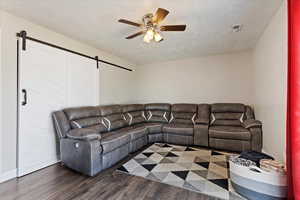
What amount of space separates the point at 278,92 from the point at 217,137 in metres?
1.61

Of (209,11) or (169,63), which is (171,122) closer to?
(169,63)

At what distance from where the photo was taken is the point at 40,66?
263 centimetres

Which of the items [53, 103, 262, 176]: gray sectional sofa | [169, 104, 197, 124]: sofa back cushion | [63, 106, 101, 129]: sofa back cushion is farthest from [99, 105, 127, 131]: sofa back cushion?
[169, 104, 197, 124]: sofa back cushion

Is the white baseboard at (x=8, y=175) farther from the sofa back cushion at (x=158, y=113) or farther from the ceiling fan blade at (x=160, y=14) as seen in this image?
the sofa back cushion at (x=158, y=113)

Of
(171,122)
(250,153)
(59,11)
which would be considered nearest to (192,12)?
(59,11)

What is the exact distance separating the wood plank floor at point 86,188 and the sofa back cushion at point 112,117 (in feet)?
3.95

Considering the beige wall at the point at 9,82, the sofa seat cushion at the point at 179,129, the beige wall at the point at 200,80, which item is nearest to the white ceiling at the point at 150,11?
the beige wall at the point at 9,82

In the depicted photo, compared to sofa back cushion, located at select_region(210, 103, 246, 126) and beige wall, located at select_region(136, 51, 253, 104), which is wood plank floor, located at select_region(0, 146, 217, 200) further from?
beige wall, located at select_region(136, 51, 253, 104)

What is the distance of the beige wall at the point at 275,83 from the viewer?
208cm

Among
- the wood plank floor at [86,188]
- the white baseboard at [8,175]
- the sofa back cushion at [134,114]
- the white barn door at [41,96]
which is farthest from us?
the sofa back cushion at [134,114]

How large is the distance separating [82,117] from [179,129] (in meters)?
2.25

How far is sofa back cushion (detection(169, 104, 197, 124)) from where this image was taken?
434 cm

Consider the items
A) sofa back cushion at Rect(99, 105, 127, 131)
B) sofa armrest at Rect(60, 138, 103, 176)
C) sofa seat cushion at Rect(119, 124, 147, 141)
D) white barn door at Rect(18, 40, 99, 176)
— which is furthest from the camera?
sofa back cushion at Rect(99, 105, 127, 131)

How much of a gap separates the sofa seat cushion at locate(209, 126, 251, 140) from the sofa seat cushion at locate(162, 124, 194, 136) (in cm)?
46
